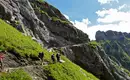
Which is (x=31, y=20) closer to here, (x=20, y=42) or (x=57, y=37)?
(x=57, y=37)

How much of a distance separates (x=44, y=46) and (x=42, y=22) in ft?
67.8

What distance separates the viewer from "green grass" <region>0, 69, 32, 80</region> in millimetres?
41900

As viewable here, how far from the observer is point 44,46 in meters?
111

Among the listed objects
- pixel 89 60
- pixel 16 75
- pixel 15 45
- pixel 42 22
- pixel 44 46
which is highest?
pixel 42 22

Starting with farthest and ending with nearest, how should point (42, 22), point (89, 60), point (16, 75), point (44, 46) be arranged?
1. point (42, 22)
2. point (89, 60)
3. point (44, 46)
4. point (16, 75)

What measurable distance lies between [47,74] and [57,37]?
80.0 m

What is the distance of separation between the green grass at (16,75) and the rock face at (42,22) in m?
43.6

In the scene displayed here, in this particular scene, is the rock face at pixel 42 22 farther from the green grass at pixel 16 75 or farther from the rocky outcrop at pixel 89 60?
the green grass at pixel 16 75

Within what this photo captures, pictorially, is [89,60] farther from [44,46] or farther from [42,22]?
[42,22]

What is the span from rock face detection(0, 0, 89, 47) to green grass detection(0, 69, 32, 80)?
1718 inches

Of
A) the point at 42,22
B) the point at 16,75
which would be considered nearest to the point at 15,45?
the point at 16,75

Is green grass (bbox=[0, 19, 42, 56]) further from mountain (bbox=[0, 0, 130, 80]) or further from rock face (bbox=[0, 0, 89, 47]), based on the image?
rock face (bbox=[0, 0, 89, 47])

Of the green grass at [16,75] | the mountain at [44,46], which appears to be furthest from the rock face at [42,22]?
the green grass at [16,75]

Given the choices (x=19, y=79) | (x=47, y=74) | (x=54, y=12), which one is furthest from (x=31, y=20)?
(x=19, y=79)
